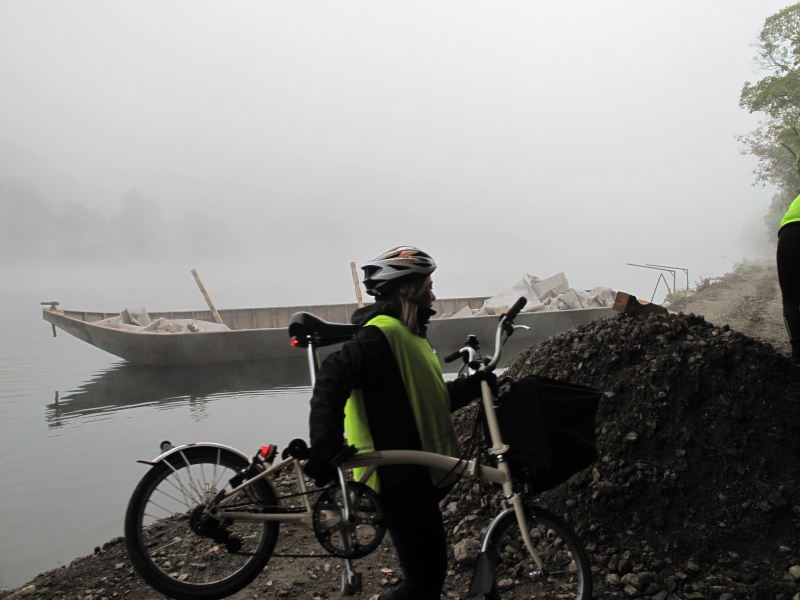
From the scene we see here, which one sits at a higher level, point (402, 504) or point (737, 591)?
point (402, 504)

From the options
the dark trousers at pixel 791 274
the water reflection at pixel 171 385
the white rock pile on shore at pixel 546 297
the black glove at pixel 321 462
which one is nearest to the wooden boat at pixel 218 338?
the water reflection at pixel 171 385

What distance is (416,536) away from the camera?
1.70m

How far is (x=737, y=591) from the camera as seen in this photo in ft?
7.09

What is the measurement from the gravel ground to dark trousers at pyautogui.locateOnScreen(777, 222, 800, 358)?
0.36 metres

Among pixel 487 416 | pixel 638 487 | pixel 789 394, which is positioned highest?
pixel 487 416

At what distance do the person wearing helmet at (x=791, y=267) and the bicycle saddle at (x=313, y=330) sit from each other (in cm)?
271

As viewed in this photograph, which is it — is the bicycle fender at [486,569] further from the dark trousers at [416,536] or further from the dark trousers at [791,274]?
the dark trousers at [791,274]

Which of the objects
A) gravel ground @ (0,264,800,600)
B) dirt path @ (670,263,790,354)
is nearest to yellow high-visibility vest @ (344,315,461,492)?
gravel ground @ (0,264,800,600)

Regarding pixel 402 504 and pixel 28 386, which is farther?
pixel 28 386

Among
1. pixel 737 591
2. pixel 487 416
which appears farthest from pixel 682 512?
pixel 487 416

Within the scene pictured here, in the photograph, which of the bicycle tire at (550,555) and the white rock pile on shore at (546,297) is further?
the white rock pile on shore at (546,297)

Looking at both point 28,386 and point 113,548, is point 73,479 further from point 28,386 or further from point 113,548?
point 28,386

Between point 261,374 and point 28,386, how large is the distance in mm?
5323

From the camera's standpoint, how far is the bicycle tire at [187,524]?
1.78 m
